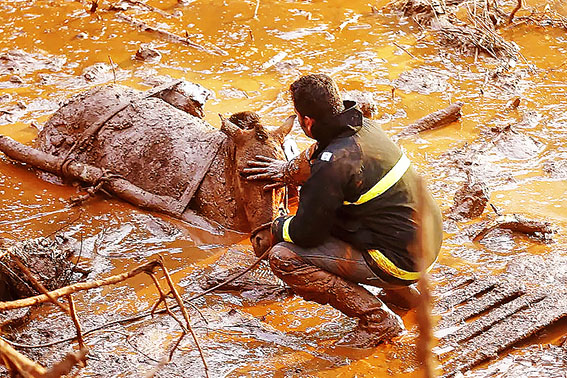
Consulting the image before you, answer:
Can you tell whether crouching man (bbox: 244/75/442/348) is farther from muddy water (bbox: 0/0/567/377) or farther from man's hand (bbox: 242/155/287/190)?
man's hand (bbox: 242/155/287/190)

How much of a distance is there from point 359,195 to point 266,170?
3.97 ft

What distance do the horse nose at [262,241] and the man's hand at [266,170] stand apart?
423 millimetres

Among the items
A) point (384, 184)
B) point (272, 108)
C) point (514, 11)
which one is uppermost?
point (384, 184)

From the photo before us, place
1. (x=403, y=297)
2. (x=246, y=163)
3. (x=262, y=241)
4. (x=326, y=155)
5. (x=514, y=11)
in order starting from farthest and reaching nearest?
(x=514, y=11) → (x=246, y=163) → (x=262, y=241) → (x=403, y=297) → (x=326, y=155)

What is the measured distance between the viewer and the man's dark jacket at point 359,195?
153 inches

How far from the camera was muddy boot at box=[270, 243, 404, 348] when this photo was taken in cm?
412

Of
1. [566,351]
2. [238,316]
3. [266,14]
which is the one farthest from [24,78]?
[566,351]

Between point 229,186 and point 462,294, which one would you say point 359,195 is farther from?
point 229,186

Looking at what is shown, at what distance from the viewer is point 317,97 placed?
3967mm

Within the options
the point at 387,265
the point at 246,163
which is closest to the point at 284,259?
the point at 387,265

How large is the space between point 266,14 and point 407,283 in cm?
628

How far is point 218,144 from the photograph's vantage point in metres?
5.36

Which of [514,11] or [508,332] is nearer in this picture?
[508,332]

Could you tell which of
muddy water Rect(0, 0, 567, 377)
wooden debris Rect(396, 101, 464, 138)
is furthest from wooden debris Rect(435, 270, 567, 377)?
wooden debris Rect(396, 101, 464, 138)
